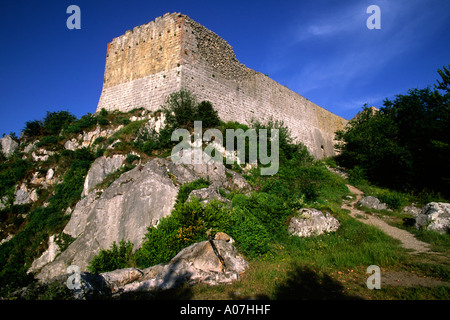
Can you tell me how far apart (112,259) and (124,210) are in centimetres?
215

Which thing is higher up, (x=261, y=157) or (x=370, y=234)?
(x=261, y=157)

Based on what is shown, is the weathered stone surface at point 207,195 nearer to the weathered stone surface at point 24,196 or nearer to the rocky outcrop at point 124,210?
the rocky outcrop at point 124,210

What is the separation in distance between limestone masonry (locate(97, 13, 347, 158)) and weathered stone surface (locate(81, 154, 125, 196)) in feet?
14.9

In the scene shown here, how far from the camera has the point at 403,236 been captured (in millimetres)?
8555

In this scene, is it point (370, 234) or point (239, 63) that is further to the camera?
point (239, 63)

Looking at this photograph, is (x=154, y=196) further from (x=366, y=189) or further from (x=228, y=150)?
(x=366, y=189)

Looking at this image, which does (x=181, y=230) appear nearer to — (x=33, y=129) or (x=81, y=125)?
(x=81, y=125)

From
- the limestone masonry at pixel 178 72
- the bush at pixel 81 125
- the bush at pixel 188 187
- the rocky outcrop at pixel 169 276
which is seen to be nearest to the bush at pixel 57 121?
the bush at pixel 81 125

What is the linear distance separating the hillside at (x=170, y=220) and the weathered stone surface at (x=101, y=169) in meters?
0.05

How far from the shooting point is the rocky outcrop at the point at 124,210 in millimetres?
8719

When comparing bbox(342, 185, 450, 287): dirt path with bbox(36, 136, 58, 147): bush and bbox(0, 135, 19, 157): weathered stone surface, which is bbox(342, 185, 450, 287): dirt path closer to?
bbox(36, 136, 58, 147): bush

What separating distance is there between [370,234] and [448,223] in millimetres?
3020

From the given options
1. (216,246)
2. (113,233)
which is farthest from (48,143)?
(216,246)

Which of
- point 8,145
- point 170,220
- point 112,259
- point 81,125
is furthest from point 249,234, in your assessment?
point 8,145
